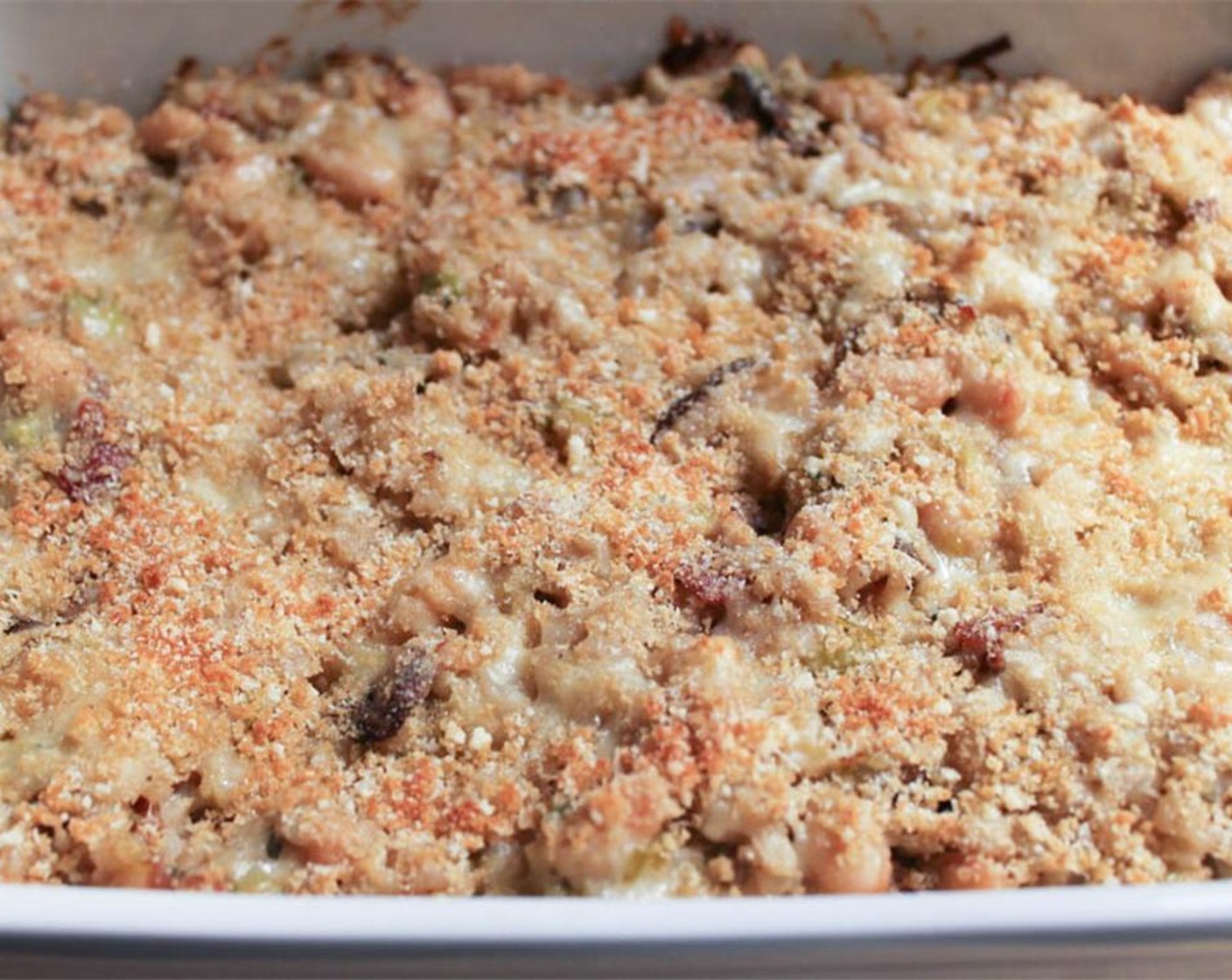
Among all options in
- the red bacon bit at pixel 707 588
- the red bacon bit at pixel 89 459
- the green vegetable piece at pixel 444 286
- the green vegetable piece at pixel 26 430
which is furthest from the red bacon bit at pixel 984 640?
the green vegetable piece at pixel 26 430

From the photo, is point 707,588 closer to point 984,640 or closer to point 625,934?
point 984,640

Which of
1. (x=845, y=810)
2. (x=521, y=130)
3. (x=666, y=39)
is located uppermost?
(x=666, y=39)

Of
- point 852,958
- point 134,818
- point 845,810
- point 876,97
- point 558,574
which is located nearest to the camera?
point 852,958

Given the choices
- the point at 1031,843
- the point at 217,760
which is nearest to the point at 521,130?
the point at 217,760

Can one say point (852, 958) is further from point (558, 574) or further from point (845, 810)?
point (558, 574)

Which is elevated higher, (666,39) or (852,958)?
(666,39)

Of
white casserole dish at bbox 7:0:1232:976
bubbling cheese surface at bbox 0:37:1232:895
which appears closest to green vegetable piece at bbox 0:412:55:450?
bubbling cheese surface at bbox 0:37:1232:895

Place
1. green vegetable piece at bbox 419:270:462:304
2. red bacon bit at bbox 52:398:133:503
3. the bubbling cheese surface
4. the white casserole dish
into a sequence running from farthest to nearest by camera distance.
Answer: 1. green vegetable piece at bbox 419:270:462:304
2. red bacon bit at bbox 52:398:133:503
3. the bubbling cheese surface
4. the white casserole dish

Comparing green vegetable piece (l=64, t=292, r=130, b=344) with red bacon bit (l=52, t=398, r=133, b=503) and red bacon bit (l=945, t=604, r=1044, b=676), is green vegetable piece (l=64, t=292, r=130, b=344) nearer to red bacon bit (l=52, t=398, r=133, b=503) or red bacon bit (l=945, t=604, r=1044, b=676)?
red bacon bit (l=52, t=398, r=133, b=503)

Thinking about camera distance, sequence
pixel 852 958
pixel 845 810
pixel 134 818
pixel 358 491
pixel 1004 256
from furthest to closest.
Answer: pixel 1004 256 → pixel 358 491 → pixel 134 818 → pixel 845 810 → pixel 852 958
